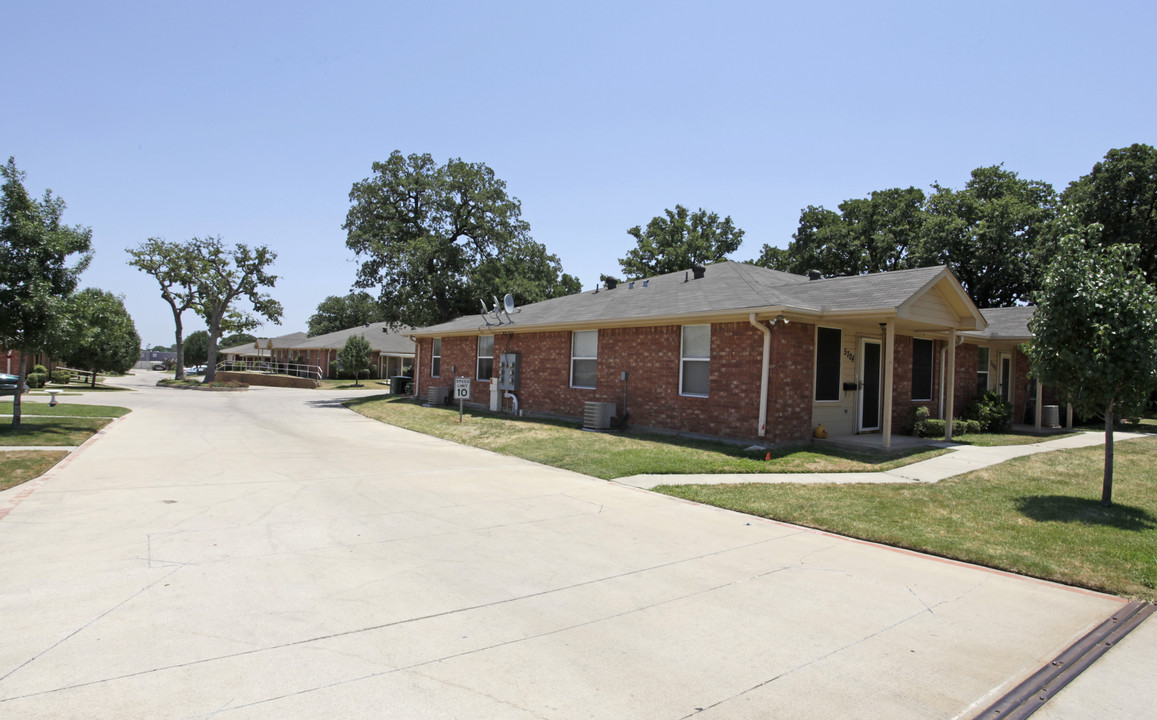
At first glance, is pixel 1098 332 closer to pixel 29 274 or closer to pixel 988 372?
pixel 988 372

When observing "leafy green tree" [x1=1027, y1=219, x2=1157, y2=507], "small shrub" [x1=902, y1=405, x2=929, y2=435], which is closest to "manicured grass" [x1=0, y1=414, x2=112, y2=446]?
"leafy green tree" [x1=1027, y1=219, x2=1157, y2=507]

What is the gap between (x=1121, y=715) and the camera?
354cm

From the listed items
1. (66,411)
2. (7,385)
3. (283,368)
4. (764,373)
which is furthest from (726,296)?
(283,368)

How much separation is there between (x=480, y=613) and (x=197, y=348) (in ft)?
315

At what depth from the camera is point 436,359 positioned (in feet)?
Answer: 85.8

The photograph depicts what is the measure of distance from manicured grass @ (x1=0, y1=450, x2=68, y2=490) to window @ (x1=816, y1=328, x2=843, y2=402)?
1381 cm

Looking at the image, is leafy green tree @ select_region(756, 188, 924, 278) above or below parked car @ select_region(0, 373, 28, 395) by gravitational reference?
above

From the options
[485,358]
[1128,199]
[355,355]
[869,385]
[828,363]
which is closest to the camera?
[828,363]

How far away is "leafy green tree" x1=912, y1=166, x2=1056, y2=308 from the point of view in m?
30.4

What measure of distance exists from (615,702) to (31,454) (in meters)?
12.4

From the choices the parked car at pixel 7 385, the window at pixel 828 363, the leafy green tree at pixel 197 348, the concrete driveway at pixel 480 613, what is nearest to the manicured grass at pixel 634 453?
the window at pixel 828 363

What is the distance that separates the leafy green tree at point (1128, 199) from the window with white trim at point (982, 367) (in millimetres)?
13055

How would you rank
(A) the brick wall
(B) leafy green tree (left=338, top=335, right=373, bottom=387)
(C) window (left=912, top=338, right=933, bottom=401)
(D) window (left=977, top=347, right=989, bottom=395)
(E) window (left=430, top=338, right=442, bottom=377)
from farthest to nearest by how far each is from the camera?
(B) leafy green tree (left=338, top=335, right=373, bottom=387), (E) window (left=430, top=338, right=442, bottom=377), (D) window (left=977, top=347, right=989, bottom=395), (C) window (left=912, top=338, right=933, bottom=401), (A) the brick wall

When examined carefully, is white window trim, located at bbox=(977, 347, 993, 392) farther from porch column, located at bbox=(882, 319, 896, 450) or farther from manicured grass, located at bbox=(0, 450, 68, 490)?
manicured grass, located at bbox=(0, 450, 68, 490)
